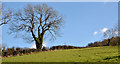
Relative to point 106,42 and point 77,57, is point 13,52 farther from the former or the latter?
point 106,42

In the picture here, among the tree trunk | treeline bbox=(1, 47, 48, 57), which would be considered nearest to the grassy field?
treeline bbox=(1, 47, 48, 57)

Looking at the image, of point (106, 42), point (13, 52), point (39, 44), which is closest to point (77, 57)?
point (13, 52)

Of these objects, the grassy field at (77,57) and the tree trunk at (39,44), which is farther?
the tree trunk at (39,44)

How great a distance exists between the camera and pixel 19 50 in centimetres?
1812

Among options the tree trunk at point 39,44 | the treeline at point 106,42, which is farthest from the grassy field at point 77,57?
the treeline at point 106,42

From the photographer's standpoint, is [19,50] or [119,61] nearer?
[119,61]

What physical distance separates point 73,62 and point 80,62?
0.41 meters

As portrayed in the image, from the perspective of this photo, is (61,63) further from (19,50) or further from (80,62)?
(19,50)

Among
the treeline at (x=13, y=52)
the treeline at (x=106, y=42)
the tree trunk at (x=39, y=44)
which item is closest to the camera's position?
the treeline at (x=13, y=52)

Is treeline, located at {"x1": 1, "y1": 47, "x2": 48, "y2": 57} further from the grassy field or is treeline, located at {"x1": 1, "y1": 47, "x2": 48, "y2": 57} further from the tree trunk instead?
the grassy field

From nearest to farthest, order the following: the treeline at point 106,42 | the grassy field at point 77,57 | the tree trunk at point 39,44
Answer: the grassy field at point 77,57
the tree trunk at point 39,44
the treeline at point 106,42

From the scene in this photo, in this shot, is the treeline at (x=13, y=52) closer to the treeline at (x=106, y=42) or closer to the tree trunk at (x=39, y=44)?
the tree trunk at (x=39, y=44)

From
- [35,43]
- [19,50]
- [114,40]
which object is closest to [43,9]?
[35,43]

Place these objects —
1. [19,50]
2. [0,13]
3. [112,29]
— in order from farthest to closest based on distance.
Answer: [112,29] → [0,13] → [19,50]
